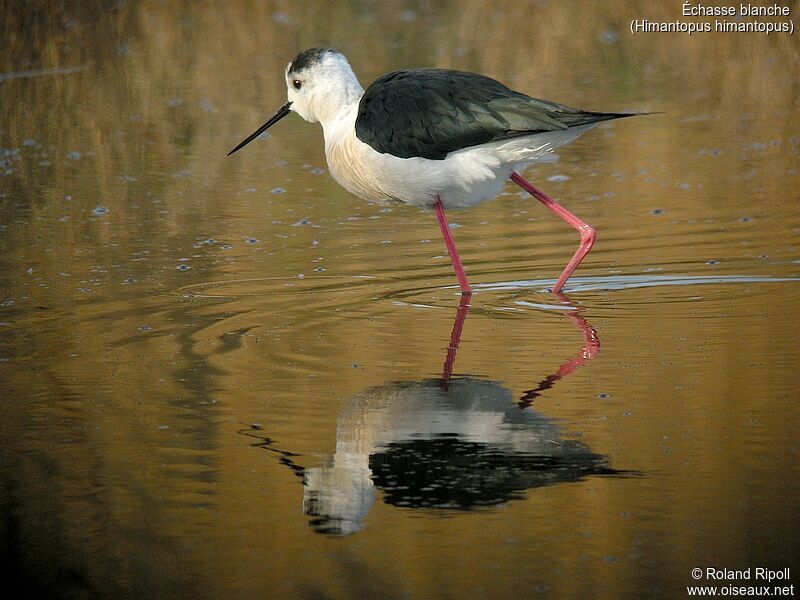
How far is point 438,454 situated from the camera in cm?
457

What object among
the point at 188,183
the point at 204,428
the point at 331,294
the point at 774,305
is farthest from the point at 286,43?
the point at 204,428

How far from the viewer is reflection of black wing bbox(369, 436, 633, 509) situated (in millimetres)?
4238

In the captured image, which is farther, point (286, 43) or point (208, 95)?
point (286, 43)

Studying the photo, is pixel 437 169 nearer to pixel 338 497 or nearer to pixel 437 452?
pixel 437 452

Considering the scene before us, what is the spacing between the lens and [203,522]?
4.16 meters

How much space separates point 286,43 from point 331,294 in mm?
8257

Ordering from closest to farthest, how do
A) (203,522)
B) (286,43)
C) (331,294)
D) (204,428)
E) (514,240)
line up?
(203,522) → (204,428) → (331,294) → (514,240) → (286,43)

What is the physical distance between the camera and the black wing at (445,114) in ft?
21.8

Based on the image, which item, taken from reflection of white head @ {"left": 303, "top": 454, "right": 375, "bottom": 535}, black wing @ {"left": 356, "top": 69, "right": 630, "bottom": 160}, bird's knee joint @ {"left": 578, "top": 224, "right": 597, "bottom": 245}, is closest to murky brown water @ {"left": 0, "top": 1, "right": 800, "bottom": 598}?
reflection of white head @ {"left": 303, "top": 454, "right": 375, "bottom": 535}

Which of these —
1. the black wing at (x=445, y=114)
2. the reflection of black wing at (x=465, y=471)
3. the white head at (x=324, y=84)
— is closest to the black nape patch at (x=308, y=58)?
the white head at (x=324, y=84)

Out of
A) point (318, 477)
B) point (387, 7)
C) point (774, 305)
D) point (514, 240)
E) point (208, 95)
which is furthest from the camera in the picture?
point (387, 7)

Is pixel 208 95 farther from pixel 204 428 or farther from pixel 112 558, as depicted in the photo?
pixel 112 558

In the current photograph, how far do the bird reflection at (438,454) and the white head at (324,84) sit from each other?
2.60 meters

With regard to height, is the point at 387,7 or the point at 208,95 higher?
the point at 387,7
